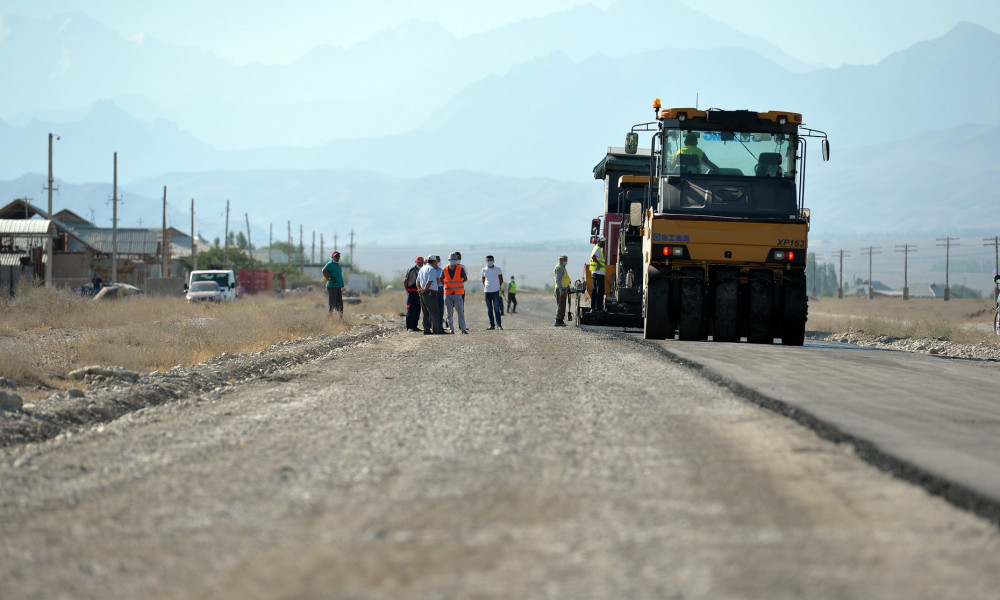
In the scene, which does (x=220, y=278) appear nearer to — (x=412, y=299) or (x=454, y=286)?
(x=412, y=299)

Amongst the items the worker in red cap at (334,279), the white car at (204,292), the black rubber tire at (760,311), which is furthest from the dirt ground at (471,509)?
the white car at (204,292)

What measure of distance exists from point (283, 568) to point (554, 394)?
630cm

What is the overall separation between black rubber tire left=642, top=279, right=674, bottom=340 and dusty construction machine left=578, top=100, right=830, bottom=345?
0.05ft

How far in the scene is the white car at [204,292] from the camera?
144 feet

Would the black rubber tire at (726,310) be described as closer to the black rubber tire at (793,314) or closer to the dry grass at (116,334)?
the black rubber tire at (793,314)

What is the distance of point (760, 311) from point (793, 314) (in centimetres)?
57

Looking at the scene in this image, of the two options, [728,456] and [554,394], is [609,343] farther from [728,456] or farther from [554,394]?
[728,456]

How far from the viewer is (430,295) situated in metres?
22.8

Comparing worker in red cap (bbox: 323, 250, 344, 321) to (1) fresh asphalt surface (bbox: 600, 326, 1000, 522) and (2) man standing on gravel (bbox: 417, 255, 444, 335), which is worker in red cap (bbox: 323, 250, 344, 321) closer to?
(2) man standing on gravel (bbox: 417, 255, 444, 335)

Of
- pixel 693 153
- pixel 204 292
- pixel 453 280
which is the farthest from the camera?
pixel 204 292

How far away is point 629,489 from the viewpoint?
586cm

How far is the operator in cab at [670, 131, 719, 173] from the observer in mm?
17422

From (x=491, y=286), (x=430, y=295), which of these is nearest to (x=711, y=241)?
(x=430, y=295)

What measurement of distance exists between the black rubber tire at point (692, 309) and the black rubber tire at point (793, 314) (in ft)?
4.49
